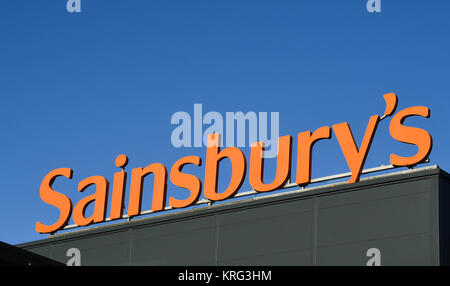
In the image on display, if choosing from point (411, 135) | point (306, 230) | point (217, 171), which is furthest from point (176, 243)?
point (411, 135)

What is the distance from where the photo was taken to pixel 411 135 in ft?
101

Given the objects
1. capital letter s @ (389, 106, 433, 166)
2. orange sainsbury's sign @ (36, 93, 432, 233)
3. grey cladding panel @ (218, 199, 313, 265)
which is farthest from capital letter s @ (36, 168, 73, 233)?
capital letter s @ (389, 106, 433, 166)

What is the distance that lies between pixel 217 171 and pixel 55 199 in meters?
9.07

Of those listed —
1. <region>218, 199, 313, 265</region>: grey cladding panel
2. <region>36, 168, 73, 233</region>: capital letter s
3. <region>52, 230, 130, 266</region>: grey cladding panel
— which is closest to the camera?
<region>218, 199, 313, 265</region>: grey cladding panel

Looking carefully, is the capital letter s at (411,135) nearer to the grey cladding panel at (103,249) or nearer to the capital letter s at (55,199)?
the grey cladding panel at (103,249)

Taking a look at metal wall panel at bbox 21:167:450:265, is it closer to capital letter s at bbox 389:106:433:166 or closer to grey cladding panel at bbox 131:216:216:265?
grey cladding panel at bbox 131:216:216:265

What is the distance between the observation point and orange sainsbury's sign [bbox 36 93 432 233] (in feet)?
102

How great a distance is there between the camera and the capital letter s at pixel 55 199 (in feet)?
127

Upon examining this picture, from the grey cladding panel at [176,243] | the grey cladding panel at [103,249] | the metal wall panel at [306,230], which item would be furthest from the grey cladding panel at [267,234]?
the grey cladding panel at [103,249]

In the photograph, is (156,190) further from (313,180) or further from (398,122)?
(398,122)

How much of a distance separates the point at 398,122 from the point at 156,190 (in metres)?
11.1
